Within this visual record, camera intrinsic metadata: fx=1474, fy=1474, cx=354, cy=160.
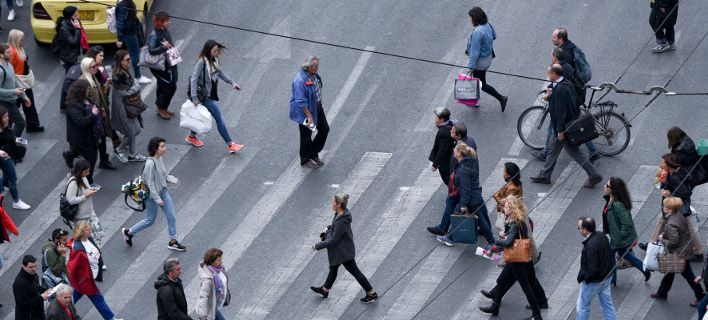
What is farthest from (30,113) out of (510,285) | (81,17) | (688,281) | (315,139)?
(688,281)

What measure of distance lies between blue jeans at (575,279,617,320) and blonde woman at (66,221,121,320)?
221 inches

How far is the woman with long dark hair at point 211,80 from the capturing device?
2089 cm

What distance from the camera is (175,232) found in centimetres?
1917

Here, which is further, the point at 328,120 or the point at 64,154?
the point at 328,120

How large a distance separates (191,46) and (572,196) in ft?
24.0

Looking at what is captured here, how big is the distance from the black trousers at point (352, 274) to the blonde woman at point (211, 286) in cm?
161

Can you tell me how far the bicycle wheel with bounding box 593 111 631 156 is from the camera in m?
20.5

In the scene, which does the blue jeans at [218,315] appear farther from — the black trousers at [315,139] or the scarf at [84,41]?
the scarf at [84,41]

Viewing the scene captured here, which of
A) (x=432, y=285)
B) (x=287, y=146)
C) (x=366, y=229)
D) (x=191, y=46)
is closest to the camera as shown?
(x=432, y=285)

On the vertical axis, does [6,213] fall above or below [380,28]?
below

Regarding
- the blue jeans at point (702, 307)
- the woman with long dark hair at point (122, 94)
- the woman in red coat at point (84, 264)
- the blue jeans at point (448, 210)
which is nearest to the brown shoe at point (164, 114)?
the woman with long dark hair at point (122, 94)

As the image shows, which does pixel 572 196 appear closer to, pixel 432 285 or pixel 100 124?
pixel 432 285

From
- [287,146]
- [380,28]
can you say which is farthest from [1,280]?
[380,28]

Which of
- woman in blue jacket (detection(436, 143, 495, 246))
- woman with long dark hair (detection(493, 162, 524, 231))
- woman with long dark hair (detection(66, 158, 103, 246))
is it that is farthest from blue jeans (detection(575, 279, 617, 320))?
woman with long dark hair (detection(66, 158, 103, 246))
